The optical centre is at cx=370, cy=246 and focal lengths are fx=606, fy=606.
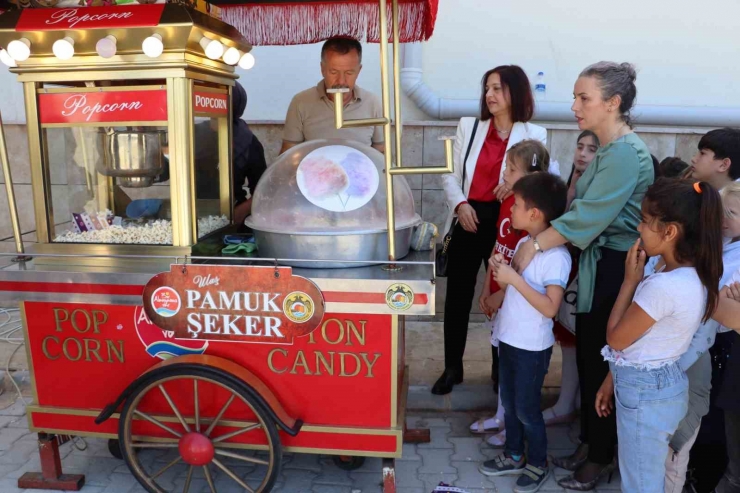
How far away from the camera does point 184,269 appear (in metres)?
2.04

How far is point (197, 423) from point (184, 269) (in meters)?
0.59

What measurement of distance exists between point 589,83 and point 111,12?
5.60ft

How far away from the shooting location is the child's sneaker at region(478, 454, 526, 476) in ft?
8.50

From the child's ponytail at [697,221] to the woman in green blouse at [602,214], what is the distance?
31 centimetres

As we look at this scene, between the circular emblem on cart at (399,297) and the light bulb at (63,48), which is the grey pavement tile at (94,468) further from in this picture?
the light bulb at (63,48)

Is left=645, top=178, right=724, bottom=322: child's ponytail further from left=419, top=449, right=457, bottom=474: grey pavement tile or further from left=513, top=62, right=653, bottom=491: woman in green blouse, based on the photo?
left=419, top=449, right=457, bottom=474: grey pavement tile

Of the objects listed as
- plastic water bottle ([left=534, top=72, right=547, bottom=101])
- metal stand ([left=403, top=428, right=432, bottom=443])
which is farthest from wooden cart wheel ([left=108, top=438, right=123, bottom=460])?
plastic water bottle ([left=534, top=72, right=547, bottom=101])

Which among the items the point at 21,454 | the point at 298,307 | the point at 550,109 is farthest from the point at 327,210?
the point at 550,109

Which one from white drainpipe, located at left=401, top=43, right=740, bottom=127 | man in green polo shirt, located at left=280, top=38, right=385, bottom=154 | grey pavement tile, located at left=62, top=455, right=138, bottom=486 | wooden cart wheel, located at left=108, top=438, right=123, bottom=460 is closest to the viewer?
grey pavement tile, located at left=62, top=455, right=138, bottom=486

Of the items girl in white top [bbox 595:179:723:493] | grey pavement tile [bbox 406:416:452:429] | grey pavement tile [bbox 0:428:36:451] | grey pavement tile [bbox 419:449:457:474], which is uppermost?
girl in white top [bbox 595:179:723:493]

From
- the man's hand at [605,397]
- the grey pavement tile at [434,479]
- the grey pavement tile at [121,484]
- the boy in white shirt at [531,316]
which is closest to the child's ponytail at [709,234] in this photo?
the boy in white shirt at [531,316]

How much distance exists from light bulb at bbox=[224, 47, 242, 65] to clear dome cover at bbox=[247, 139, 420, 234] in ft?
1.45

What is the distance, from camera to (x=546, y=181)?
230cm

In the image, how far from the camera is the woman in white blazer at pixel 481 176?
282cm
